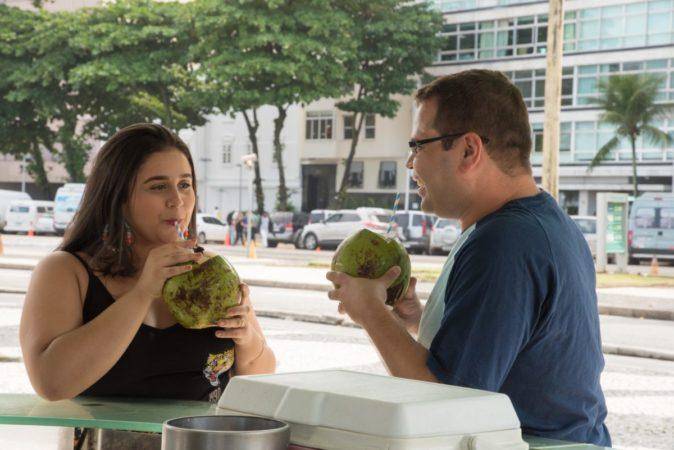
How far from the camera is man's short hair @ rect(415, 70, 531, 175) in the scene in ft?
8.52

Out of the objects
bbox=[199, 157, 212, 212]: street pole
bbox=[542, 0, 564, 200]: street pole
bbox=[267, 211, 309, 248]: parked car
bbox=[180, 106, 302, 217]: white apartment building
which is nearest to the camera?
bbox=[542, 0, 564, 200]: street pole

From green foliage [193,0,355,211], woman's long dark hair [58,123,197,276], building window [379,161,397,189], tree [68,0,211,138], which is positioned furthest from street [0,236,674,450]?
building window [379,161,397,189]

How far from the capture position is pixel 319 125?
179 ft

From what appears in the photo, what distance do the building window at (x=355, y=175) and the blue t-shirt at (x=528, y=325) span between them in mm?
50348

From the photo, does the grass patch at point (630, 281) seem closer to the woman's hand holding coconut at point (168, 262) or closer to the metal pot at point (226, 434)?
the woman's hand holding coconut at point (168, 262)

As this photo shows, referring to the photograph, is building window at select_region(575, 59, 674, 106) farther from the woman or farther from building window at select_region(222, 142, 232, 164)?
the woman

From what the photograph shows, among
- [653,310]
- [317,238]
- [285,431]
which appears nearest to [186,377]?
[285,431]

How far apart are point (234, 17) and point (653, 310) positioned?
27.9 m

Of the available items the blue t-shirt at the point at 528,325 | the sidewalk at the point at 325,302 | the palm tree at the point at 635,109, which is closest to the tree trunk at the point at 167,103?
the palm tree at the point at 635,109

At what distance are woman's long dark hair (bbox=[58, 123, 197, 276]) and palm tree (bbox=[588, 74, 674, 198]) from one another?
134 ft

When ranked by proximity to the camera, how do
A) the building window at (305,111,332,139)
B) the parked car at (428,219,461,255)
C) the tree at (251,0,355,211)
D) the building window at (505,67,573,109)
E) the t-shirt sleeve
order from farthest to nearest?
1. the building window at (305,111,332,139)
2. the building window at (505,67,573,109)
3. the tree at (251,0,355,211)
4. the parked car at (428,219,461,255)
5. the t-shirt sleeve

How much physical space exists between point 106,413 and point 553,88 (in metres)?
19.2

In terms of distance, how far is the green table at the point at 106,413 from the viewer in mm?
2332

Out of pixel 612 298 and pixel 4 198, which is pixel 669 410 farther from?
pixel 4 198
